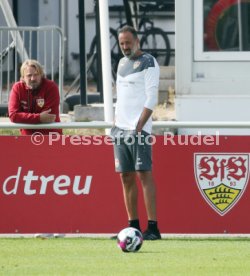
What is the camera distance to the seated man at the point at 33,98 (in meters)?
14.7

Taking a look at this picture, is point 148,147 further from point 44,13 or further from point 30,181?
point 44,13

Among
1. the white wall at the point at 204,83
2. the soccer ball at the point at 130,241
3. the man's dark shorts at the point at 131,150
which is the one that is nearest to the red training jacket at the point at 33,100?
the man's dark shorts at the point at 131,150

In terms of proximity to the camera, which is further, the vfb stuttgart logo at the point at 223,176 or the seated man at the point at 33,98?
the seated man at the point at 33,98

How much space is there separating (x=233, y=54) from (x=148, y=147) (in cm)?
338

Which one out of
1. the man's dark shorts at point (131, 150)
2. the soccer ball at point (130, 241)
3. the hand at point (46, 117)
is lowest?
the soccer ball at point (130, 241)

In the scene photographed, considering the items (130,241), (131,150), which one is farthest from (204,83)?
(130,241)

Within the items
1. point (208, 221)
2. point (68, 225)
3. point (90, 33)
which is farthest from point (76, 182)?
point (90, 33)

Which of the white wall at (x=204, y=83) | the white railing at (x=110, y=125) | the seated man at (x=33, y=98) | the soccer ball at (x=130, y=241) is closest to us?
the soccer ball at (x=130, y=241)

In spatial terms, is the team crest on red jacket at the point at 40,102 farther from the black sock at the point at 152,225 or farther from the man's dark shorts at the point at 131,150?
the black sock at the point at 152,225

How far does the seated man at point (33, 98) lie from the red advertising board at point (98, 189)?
0.77ft

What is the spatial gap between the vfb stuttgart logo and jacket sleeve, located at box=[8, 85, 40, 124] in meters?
1.59

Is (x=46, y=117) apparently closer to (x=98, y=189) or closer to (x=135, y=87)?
(x=98, y=189)

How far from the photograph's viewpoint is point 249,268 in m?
12.2

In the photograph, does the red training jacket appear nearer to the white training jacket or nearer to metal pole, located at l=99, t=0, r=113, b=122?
the white training jacket
